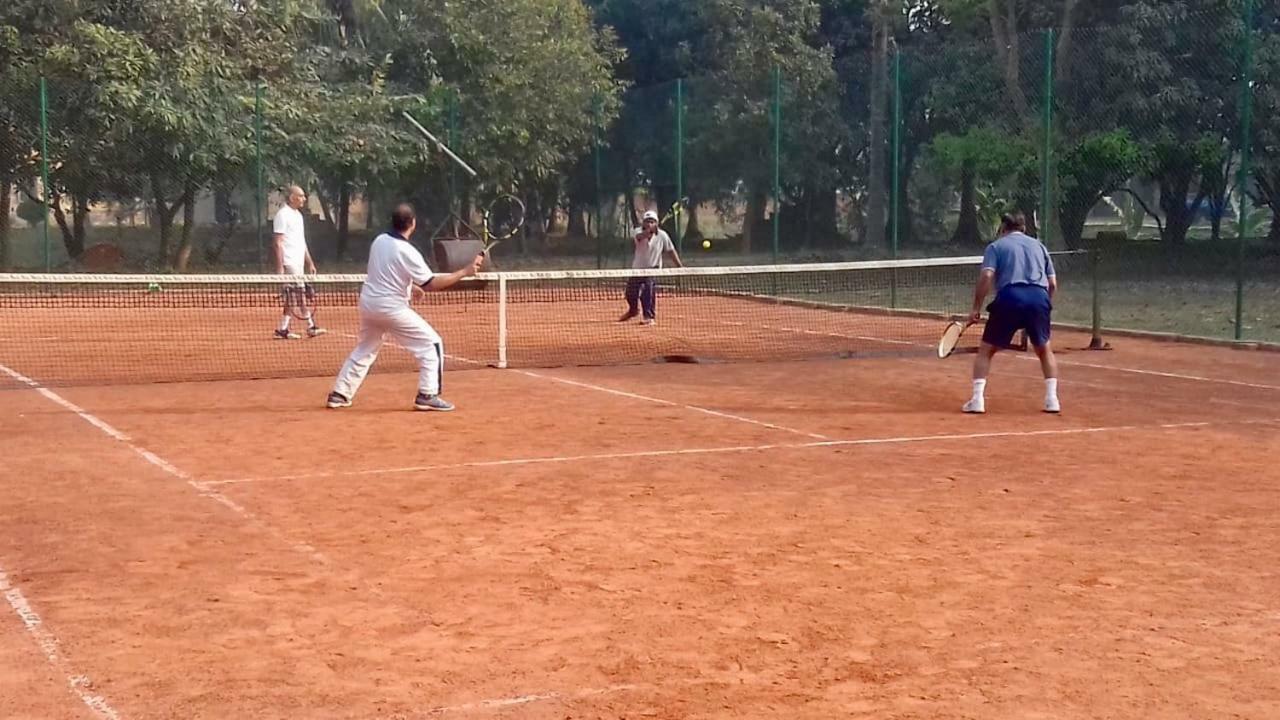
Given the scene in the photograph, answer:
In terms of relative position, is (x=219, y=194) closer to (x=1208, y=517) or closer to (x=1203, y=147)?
(x=1203, y=147)

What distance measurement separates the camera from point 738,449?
9477mm

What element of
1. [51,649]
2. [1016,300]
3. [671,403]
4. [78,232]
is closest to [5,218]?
[78,232]

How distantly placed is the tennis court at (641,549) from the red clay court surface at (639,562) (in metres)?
0.02

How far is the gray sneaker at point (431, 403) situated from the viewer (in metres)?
11.1

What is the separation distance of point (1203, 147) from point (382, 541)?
22.5m

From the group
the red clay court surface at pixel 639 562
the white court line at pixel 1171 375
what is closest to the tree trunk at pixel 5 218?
the red clay court surface at pixel 639 562

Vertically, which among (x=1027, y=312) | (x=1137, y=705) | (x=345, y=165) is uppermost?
(x=345, y=165)

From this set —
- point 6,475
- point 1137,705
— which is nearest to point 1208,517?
point 1137,705

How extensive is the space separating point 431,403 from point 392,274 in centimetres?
95

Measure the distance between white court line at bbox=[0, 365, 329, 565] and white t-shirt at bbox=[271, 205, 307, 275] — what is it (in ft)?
11.5

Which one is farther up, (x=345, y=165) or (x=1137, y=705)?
(x=345, y=165)

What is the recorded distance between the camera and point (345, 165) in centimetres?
2914

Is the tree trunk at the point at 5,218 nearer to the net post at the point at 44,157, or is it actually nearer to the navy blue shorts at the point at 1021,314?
the net post at the point at 44,157

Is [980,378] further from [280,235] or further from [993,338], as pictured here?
[280,235]
